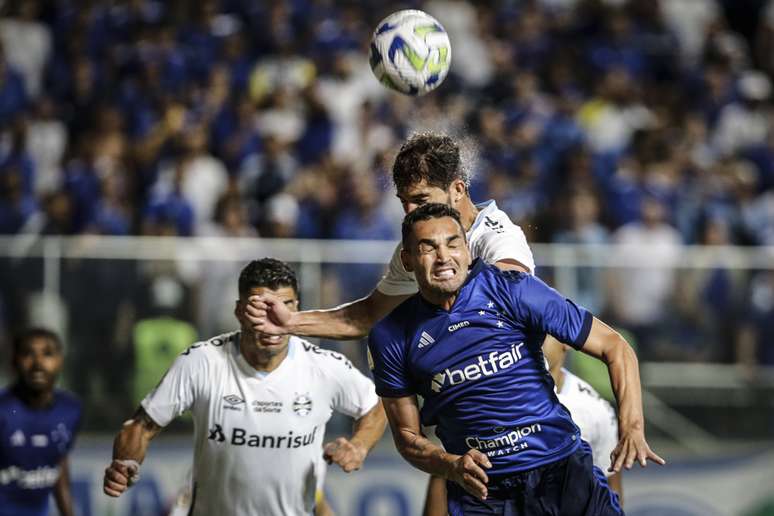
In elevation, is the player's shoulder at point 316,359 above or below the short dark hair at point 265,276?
below

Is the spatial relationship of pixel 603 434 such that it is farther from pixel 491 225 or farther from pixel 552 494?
pixel 552 494

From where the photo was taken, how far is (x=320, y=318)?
22.1ft

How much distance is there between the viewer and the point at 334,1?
16.5 meters

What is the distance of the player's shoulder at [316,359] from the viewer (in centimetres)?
729

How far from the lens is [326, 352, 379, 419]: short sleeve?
7266 mm

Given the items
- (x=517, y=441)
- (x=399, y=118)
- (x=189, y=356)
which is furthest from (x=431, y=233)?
(x=399, y=118)

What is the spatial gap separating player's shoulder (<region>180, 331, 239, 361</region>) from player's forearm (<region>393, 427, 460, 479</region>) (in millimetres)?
1655

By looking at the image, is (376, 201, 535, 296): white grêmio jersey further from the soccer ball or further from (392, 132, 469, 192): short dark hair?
the soccer ball

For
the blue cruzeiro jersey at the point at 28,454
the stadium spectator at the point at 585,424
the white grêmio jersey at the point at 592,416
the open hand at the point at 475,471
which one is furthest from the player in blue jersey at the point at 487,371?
the blue cruzeiro jersey at the point at 28,454

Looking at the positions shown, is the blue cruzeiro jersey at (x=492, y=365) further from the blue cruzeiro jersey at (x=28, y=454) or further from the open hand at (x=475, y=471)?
the blue cruzeiro jersey at (x=28, y=454)

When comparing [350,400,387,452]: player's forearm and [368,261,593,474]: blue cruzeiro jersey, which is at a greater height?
[368,261,593,474]: blue cruzeiro jersey

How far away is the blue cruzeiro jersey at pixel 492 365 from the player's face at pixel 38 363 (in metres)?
4.28

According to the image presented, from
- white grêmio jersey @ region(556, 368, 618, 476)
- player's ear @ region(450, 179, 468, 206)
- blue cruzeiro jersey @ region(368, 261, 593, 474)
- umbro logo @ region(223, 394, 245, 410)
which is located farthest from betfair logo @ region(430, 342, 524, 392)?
white grêmio jersey @ region(556, 368, 618, 476)

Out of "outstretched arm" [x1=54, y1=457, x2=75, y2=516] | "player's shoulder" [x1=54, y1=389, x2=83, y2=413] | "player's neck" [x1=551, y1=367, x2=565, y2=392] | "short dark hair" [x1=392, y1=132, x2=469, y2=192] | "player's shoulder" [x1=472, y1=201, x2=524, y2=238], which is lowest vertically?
"outstretched arm" [x1=54, y1=457, x2=75, y2=516]
